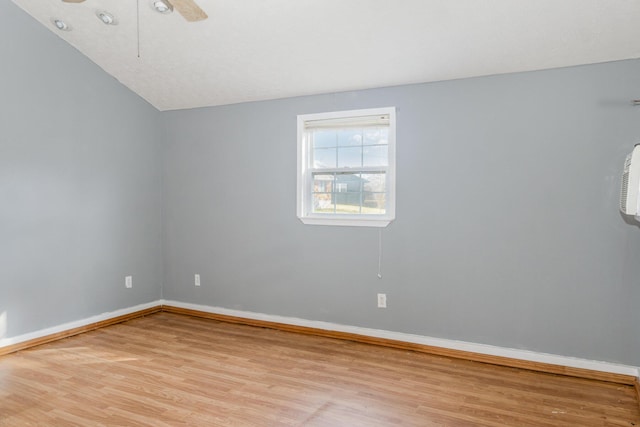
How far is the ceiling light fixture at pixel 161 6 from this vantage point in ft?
9.07

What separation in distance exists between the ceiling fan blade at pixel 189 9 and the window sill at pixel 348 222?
77.8 inches

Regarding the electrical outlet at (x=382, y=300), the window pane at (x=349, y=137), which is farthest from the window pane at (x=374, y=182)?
the electrical outlet at (x=382, y=300)

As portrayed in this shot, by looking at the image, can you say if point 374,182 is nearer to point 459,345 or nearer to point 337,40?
point 337,40

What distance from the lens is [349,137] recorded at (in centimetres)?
376

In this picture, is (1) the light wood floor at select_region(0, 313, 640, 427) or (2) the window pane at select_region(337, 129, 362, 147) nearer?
(1) the light wood floor at select_region(0, 313, 640, 427)

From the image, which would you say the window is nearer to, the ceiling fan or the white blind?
the white blind

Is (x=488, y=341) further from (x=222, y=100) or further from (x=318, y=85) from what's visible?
(x=222, y=100)

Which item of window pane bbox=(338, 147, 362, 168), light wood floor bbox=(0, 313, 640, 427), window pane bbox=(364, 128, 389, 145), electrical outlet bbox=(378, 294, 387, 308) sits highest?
window pane bbox=(364, 128, 389, 145)

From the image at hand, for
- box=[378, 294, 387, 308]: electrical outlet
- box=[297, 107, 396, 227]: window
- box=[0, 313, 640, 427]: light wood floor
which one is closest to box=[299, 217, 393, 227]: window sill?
box=[297, 107, 396, 227]: window

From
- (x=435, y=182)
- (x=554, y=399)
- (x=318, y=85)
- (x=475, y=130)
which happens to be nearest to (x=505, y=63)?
(x=475, y=130)

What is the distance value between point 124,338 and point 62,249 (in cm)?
100

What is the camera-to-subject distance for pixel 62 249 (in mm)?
3668

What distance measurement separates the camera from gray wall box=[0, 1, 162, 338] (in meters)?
3.29

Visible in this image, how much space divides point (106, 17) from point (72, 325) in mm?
2741
